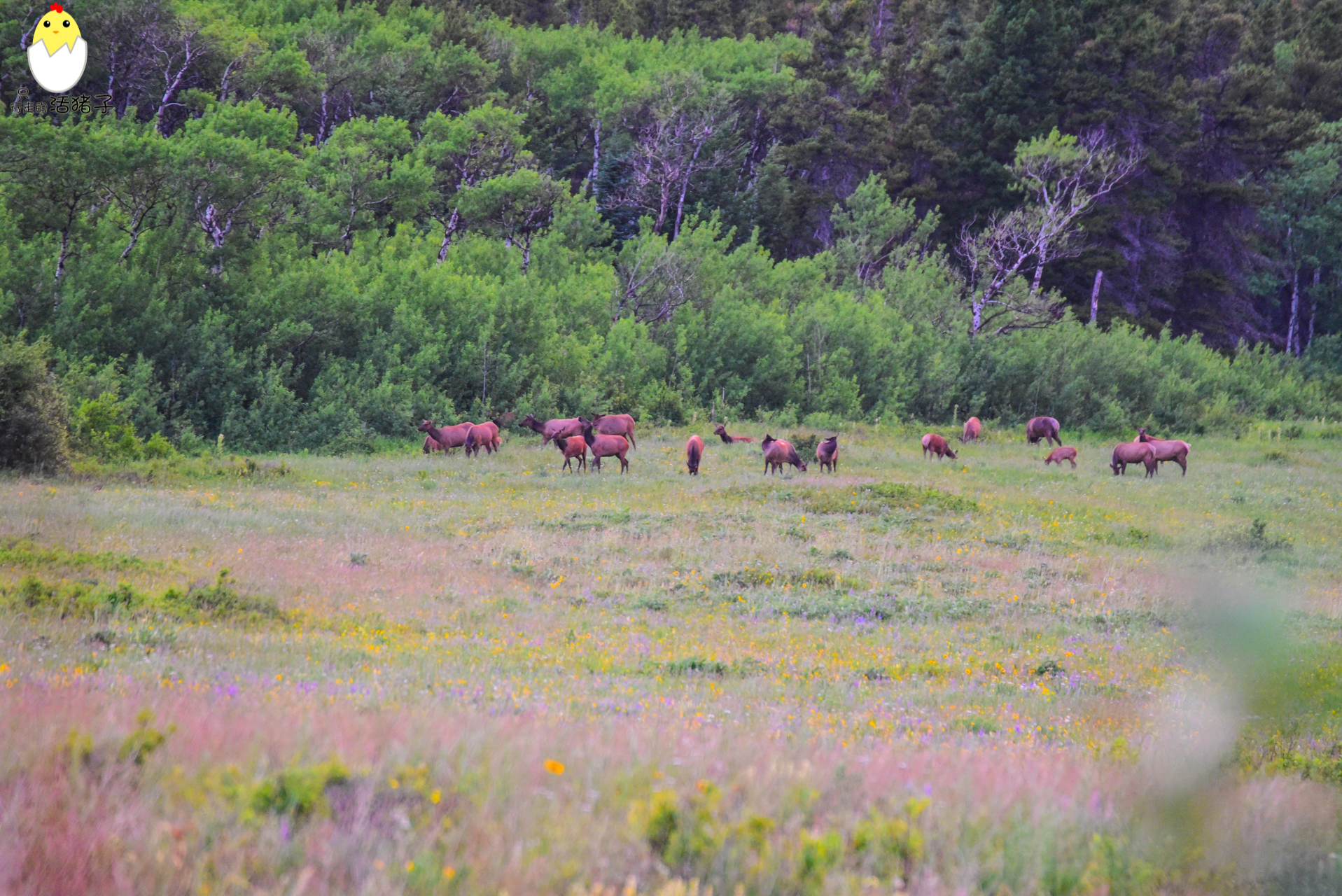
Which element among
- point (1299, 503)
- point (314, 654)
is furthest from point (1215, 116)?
point (314, 654)

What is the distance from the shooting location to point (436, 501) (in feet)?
66.4

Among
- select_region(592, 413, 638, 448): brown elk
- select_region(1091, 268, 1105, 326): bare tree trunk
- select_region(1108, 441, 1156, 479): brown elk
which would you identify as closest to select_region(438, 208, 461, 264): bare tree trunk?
select_region(592, 413, 638, 448): brown elk

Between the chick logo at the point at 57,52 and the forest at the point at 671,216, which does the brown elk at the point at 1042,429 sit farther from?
the chick logo at the point at 57,52

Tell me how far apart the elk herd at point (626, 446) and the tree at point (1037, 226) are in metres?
19.5

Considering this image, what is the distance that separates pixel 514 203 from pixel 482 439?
2064 cm

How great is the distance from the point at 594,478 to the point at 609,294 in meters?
21.1

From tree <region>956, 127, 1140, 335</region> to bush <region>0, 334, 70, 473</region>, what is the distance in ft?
130

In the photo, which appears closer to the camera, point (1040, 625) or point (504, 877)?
point (504, 877)

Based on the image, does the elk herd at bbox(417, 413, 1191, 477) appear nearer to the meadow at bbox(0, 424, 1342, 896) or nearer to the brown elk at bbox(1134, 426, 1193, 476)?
the brown elk at bbox(1134, 426, 1193, 476)

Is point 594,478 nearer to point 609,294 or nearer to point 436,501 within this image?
point 436,501

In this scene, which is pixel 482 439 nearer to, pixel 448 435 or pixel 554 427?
pixel 448 435

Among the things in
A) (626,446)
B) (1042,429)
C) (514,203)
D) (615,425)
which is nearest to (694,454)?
(626,446)

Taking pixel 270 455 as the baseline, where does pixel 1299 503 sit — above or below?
above

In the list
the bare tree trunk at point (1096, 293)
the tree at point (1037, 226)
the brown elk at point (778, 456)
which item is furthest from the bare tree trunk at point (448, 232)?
the bare tree trunk at point (1096, 293)
